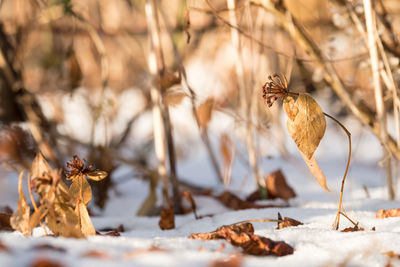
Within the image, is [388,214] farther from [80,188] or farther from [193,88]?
[193,88]

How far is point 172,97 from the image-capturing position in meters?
1.18

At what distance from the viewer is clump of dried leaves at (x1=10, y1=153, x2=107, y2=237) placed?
2.19 feet

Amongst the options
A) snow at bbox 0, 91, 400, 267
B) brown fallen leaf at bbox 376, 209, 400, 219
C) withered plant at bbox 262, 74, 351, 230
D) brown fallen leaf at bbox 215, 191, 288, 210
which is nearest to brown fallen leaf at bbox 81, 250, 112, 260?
snow at bbox 0, 91, 400, 267

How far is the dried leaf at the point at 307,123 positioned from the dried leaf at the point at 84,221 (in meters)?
0.39

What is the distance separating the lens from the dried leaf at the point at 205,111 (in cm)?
127

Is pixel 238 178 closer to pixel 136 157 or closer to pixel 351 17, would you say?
pixel 136 157

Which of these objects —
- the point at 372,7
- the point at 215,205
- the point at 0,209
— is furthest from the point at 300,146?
the point at 0,209

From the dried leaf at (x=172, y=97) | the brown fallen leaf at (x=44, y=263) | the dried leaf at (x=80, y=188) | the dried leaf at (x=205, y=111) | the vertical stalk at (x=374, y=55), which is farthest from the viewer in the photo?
the dried leaf at (x=205, y=111)

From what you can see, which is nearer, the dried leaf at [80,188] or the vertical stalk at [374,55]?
the dried leaf at [80,188]

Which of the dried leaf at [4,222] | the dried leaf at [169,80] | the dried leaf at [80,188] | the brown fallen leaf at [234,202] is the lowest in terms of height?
the brown fallen leaf at [234,202]

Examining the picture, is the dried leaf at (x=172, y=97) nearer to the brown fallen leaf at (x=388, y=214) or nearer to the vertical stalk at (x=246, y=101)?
the vertical stalk at (x=246, y=101)

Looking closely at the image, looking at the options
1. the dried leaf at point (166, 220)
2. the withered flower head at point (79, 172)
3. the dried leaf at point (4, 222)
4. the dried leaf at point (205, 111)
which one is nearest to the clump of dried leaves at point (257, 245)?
the withered flower head at point (79, 172)

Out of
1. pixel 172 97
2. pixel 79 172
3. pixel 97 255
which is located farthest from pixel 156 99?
pixel 97 255

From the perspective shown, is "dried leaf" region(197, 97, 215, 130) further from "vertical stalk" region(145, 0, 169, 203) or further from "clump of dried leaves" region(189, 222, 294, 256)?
"clump of dried leaves" region(189, 222, 294, 256)
